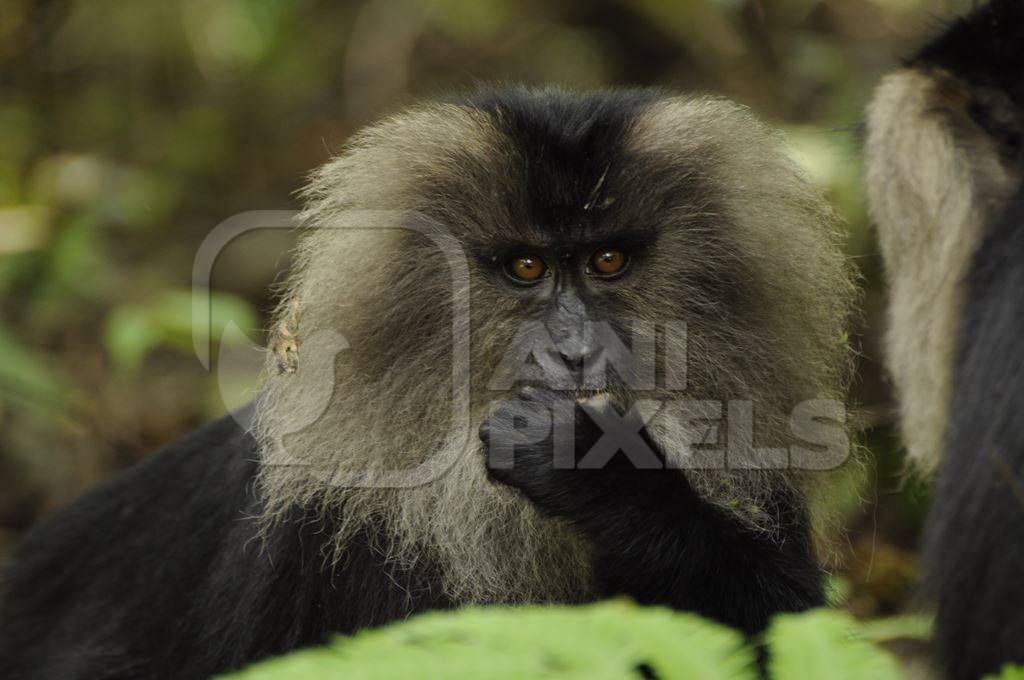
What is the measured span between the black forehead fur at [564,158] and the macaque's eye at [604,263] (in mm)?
79

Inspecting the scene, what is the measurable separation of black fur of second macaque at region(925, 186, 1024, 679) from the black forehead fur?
0.98 m

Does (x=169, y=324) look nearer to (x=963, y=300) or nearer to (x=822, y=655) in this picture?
(x=963, y=300)

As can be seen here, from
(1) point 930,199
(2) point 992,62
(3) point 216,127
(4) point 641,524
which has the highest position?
(3) point 216,127

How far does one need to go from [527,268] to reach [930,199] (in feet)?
3.42

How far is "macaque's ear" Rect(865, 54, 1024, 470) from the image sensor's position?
3.11 m

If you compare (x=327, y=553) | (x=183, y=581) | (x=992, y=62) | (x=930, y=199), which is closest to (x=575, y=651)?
(x=327, y=553)

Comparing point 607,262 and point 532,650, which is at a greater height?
point 607,262

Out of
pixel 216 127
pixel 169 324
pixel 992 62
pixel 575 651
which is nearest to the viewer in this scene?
pixel 575 651

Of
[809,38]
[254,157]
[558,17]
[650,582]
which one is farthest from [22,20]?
[650,582]

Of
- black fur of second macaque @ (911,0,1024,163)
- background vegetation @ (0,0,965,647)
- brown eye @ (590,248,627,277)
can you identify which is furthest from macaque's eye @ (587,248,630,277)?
background vegetation @ (0,0,965,647)

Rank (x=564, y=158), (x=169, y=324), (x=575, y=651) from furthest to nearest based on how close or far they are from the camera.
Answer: (x=169, y=324), (x=564, y=158), (x=575, y=651)

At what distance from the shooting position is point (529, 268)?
318cm

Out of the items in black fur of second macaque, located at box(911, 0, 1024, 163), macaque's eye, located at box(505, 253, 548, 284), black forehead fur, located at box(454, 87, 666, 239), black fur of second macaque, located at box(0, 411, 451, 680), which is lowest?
black fur of second macaque, located at box(0, 411, 451, 680)

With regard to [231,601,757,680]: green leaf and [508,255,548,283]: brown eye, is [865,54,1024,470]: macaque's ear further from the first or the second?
[231,601,757,680]: green leaf
